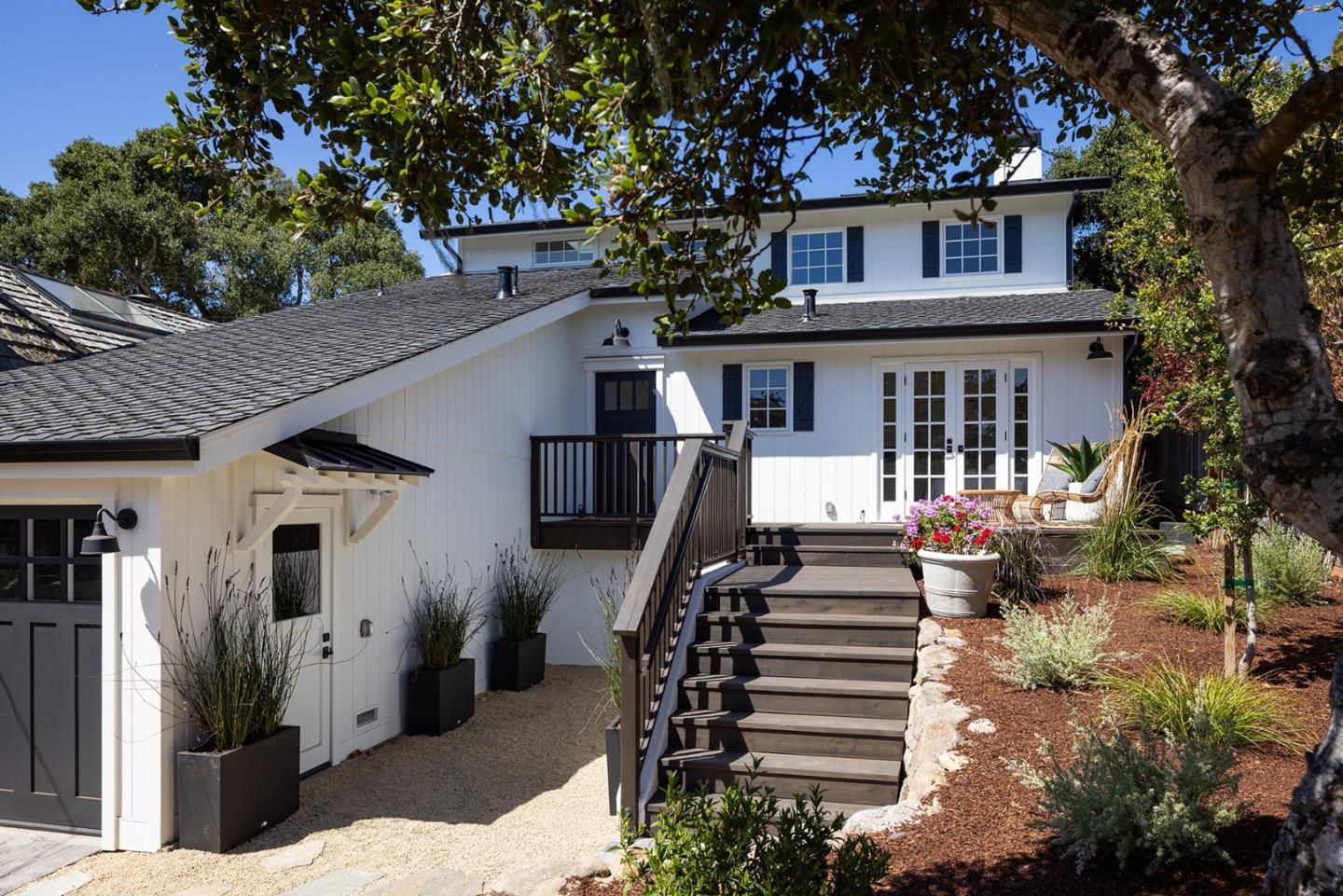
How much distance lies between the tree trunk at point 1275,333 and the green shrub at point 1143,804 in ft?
2.89

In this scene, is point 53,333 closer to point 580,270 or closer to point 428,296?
point 428,296

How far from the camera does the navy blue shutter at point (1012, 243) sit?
39.8 feet

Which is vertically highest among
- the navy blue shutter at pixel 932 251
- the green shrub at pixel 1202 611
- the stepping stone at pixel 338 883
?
the navy blue shutter at pixel 932 251

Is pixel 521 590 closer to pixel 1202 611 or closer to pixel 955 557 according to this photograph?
pixel 955 557

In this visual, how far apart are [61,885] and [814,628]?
182 inches

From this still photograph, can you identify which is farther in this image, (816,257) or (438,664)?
(816,257)

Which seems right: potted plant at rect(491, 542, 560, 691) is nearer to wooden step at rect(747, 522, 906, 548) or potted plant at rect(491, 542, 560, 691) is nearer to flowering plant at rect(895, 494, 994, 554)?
wooden step at rect(747, 522, 906, 548)

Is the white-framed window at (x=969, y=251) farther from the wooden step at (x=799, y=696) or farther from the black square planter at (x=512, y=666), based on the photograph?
the wooden step at (x=799, y=696)

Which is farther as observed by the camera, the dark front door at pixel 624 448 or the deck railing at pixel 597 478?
the dark front door at pixel 624 448

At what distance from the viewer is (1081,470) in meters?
9.75

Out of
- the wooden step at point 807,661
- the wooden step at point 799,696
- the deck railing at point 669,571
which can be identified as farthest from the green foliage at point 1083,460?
the wooden step at point 799,696

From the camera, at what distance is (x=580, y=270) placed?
13273 mm

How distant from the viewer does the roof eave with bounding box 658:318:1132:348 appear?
9.75 m

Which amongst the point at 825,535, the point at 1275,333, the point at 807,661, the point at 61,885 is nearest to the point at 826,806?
the point at 807,661
